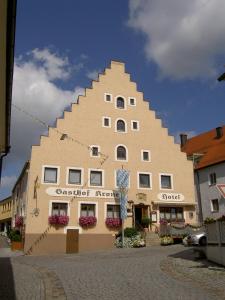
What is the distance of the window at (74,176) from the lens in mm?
31578

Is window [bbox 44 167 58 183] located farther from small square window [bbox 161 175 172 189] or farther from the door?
small square window [bbox 161 175 172 189]

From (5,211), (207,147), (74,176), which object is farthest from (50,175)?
(5,211)

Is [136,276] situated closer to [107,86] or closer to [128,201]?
[128,201]

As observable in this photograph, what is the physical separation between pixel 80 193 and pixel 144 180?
6.09 metres

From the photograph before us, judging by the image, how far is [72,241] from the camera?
3020cm

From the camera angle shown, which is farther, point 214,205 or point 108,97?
point 214,205

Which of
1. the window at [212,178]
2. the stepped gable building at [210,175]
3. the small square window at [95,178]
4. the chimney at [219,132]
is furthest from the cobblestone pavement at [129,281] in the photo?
the chimney at [219,132]

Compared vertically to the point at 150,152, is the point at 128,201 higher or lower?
lower

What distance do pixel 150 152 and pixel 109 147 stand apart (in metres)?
3.95

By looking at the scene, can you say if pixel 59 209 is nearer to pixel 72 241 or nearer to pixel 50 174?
pixel 72 241

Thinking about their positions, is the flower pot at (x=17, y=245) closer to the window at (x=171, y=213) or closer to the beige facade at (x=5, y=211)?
the window at (x=171, y=213)

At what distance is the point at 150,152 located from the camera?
3491cm

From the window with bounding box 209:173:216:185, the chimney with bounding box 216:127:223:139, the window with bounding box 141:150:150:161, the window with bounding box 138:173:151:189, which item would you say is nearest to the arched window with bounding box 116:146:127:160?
the window with bounding box 141:150:150:161

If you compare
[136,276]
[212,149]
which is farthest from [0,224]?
[136,276]
